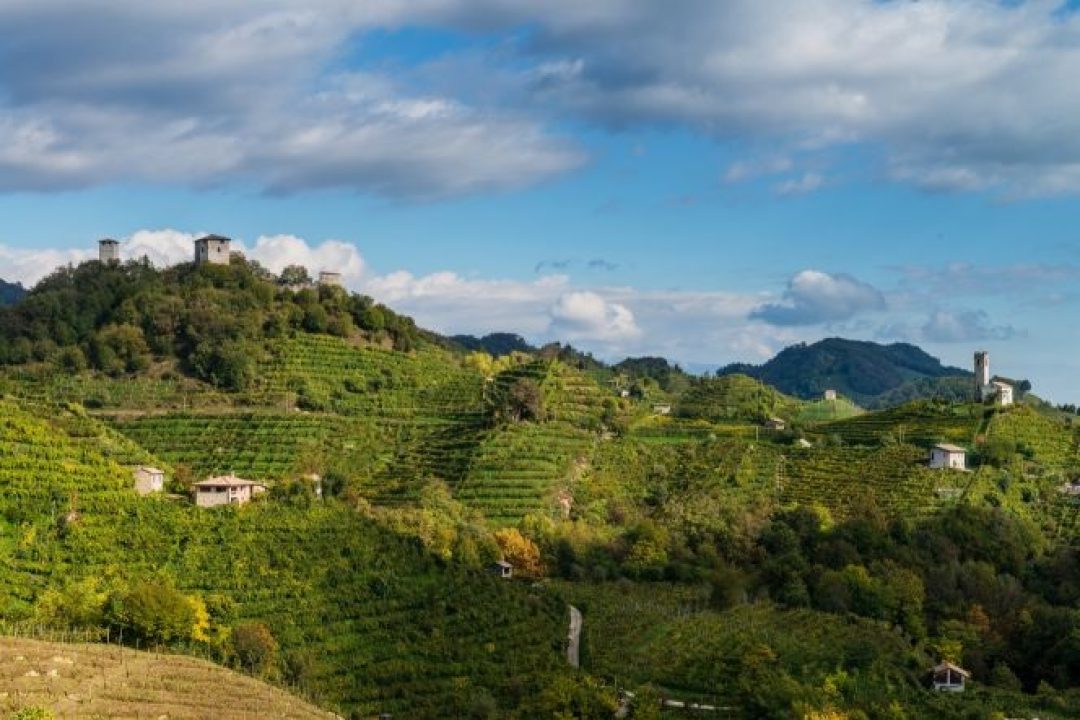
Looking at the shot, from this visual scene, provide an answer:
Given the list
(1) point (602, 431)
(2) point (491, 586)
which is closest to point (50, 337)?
(1) point (602, 431)

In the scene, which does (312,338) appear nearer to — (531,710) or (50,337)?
(50,337)

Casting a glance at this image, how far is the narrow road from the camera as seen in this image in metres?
43.2

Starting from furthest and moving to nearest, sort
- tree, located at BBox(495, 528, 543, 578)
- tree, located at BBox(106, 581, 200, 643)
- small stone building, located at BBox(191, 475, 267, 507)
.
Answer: tree, located at BBox(495, 528, 543, 578), small stone building, located at BBox(191, 475, 267, 507), tree, located at BBox(106, 581, 200, 643)

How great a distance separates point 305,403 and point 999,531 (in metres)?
43.1

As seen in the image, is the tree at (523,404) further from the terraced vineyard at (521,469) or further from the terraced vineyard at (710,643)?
the terraced vineyard at (710,643)

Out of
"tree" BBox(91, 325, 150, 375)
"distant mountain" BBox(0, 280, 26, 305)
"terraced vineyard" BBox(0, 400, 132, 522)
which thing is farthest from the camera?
"distant mountain" BBox(0, 280, 26, 305)

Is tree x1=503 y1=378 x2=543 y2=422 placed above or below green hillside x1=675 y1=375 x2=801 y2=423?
below

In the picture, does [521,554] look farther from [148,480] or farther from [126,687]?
[126,687]

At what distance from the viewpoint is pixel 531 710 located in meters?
36.0

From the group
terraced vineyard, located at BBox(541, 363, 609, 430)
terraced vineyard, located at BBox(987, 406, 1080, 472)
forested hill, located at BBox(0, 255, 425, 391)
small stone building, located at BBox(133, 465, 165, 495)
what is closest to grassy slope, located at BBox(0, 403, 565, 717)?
small stone building, located at BBox(133, 465, 165, 495)

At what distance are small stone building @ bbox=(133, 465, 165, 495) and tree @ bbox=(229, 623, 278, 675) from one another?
625 inches

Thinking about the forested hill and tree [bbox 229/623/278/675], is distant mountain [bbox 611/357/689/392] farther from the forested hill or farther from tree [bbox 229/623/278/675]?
tree [bbox 229/623/278/675]

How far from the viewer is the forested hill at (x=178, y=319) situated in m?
80.4

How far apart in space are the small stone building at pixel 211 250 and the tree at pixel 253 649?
59094 millimetres
